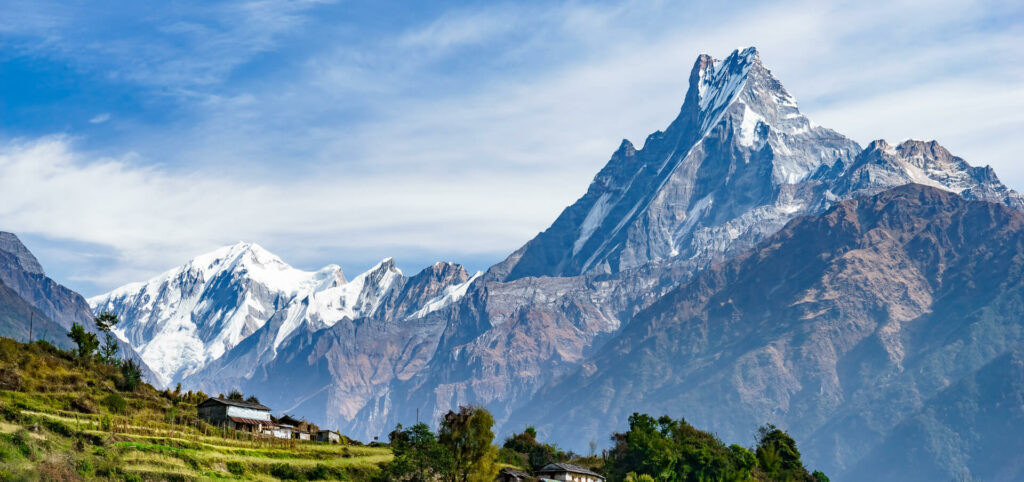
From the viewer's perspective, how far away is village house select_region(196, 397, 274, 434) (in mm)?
152625

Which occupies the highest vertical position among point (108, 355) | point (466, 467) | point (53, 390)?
point (108, 355)

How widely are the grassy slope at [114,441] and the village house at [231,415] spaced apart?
2.36 metres

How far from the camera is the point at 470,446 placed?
139375mm

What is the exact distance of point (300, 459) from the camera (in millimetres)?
132250

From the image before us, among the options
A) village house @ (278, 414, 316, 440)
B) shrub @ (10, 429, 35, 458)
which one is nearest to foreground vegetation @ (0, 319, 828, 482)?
shrub @ (10, 429, 35, 458)

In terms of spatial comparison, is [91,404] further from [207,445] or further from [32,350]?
[32,350]

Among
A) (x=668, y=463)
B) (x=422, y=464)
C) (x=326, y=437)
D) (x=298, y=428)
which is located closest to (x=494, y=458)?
(x=422, y=464)

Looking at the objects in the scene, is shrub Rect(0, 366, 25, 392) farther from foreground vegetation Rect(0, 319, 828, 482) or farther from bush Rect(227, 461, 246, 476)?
bush Rect(227, 461, 246, 476)

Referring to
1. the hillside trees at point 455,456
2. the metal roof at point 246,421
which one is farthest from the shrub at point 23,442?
the metal roof at point 246,421

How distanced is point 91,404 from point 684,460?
97.4 meters

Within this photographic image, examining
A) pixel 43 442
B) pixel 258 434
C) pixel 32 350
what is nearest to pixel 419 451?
pixel 258 434

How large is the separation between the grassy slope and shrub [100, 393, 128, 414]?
0.77 ft

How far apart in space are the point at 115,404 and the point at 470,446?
44.0m

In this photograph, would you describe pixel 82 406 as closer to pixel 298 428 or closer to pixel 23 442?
pixel 23 442
